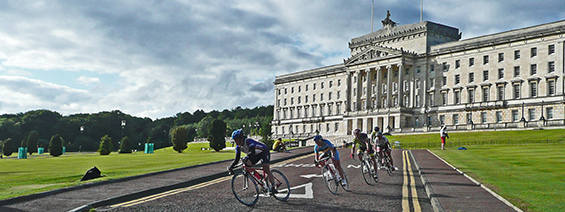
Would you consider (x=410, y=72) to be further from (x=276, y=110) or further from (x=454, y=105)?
(x=276, y=110)

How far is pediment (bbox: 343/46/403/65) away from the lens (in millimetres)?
104938

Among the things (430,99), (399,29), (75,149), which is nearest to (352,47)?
(399,29)

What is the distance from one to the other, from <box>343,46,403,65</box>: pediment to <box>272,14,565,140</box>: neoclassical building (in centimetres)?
21

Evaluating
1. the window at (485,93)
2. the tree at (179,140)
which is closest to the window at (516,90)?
the window at (485,93)

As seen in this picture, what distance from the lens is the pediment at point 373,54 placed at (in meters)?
105

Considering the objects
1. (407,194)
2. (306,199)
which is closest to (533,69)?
(407,194)

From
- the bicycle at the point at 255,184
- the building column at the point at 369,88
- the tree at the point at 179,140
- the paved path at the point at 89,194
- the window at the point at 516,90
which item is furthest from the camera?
the building column at the point at 369,88

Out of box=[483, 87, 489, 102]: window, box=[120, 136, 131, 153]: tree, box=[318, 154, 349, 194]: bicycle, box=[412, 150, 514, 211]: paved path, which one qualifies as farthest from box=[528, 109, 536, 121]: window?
box=[318, 154, 349, 194]: bicycle

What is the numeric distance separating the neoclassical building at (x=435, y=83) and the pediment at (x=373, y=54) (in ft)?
0.68

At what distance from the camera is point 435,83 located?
101 m

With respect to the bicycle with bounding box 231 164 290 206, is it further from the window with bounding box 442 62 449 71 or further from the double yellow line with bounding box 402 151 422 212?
the window with bounding box 442 62 449 71

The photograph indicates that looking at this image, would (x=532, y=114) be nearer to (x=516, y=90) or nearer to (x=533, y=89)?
(x=533, y=89)

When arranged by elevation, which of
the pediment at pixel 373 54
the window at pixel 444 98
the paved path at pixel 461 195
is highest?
the pediment at pixel 373 54

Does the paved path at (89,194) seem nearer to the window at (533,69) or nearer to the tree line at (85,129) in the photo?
the window at (533,69)
